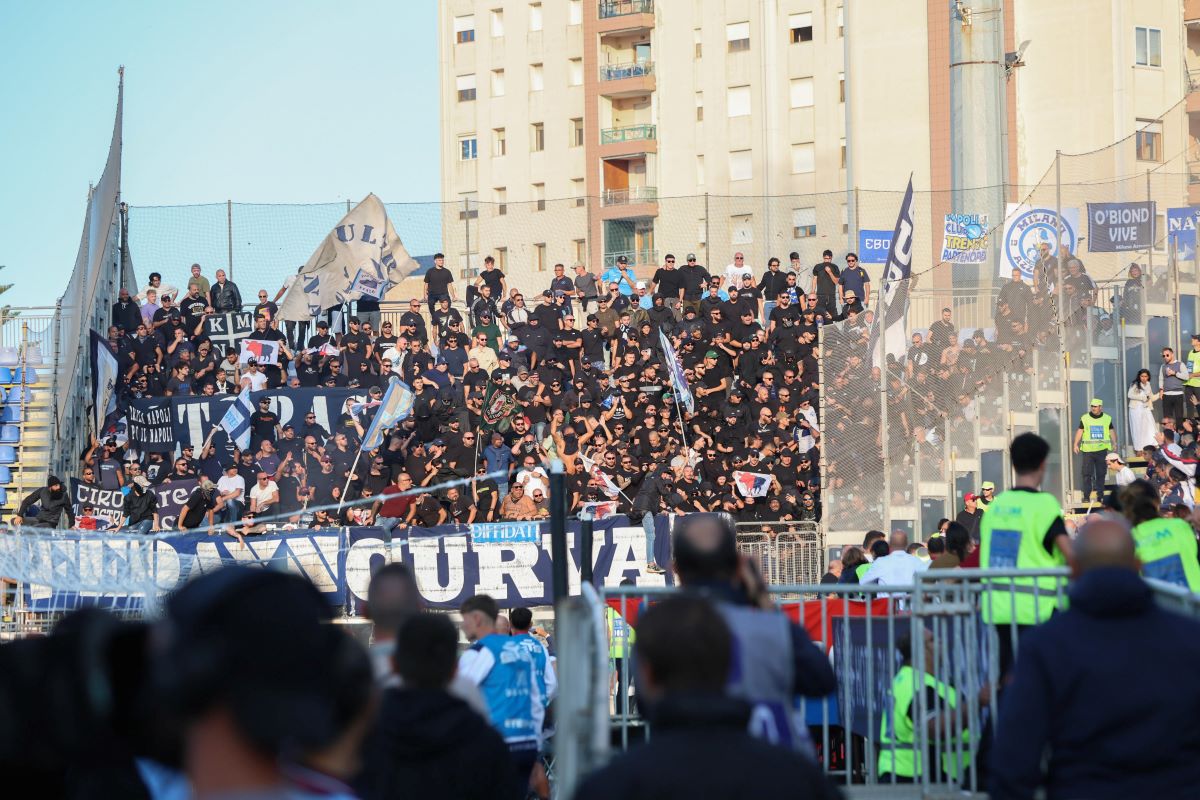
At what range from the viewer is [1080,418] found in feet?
72.5

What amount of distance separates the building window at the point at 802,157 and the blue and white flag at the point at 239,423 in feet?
136

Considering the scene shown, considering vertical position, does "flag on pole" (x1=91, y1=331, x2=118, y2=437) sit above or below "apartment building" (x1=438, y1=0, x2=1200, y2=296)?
below

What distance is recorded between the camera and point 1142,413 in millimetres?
22047

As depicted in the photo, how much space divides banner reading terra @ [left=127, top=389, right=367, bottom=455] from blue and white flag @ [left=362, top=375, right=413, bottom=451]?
1.90m

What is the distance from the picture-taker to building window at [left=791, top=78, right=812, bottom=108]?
65.4 metres

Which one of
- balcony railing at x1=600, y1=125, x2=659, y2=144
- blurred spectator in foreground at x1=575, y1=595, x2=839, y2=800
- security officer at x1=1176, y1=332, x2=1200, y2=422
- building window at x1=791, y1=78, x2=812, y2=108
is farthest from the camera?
balcony railing at x1=600, y1=125, x2=659, y2=144

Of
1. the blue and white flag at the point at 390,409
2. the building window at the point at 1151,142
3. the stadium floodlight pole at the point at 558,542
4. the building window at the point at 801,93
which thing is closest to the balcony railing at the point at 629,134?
the building window at the point at 801,93

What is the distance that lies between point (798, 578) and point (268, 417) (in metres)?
9.50

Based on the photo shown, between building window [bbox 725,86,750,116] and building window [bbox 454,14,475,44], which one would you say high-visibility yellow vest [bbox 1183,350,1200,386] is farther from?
building window [bbox 454,14,475,44]

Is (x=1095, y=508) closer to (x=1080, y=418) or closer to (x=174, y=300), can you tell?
(x=1080, y=418)

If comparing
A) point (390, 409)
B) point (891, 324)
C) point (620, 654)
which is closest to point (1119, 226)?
point (891, 324)

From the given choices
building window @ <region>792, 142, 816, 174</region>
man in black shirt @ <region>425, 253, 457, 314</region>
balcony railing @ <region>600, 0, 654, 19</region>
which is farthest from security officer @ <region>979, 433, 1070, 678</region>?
balcony railing @ <region>600, 0, 654, 19</region>

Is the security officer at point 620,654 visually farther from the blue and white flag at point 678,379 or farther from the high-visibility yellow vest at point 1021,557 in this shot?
the blue and white flag at point 678,379

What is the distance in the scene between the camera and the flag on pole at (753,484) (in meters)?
24.2
